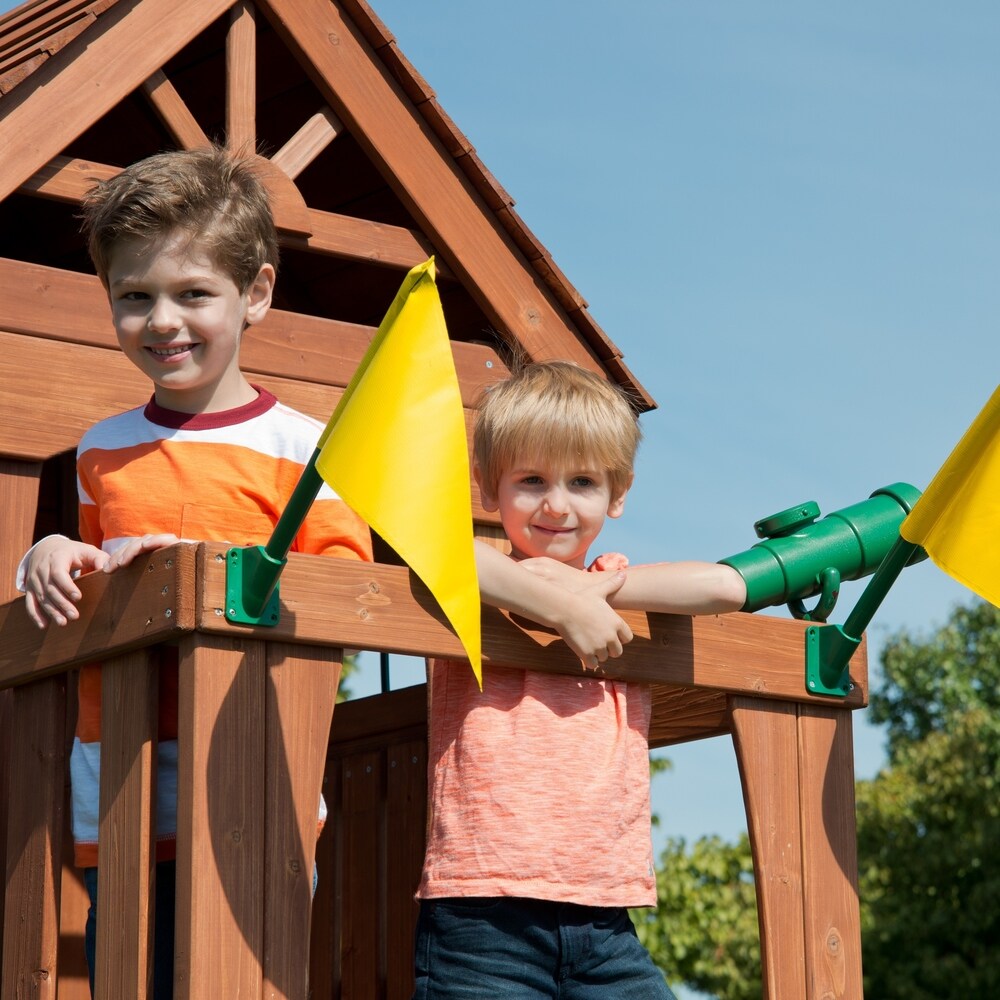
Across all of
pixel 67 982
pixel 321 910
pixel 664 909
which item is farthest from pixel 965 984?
pixel 67 982

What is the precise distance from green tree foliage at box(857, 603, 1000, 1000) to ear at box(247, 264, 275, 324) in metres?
21.4

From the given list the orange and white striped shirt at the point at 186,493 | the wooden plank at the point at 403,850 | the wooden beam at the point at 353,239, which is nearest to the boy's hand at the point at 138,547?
the orange and white striped shirt at the point at 186,493

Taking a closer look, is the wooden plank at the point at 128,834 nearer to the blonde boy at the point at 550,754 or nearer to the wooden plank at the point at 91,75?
the blonde boy at the point at 550,754

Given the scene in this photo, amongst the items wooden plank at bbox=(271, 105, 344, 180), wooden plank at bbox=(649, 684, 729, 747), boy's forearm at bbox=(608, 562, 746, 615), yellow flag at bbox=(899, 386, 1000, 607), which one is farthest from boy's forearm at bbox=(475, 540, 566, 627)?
wooden plank at bbox=(271, 105, 344, 180)

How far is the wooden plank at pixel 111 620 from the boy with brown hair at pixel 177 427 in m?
0.10

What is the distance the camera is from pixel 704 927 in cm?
2434

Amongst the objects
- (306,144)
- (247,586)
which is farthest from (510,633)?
(306,144)

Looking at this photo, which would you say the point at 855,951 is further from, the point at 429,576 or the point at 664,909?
the point at 664,909

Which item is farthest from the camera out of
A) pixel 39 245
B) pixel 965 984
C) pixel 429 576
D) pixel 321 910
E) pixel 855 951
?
pixel 965 984

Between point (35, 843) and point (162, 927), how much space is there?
11.8 inches

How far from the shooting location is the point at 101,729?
3.19 meters

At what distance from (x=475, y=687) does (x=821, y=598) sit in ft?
2.88

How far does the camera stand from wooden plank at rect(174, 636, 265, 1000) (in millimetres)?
2865

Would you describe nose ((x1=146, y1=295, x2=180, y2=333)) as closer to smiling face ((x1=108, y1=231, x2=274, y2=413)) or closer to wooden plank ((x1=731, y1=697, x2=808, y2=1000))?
smiling face ((x1=108, y1=231, x2=274, y2=413))
